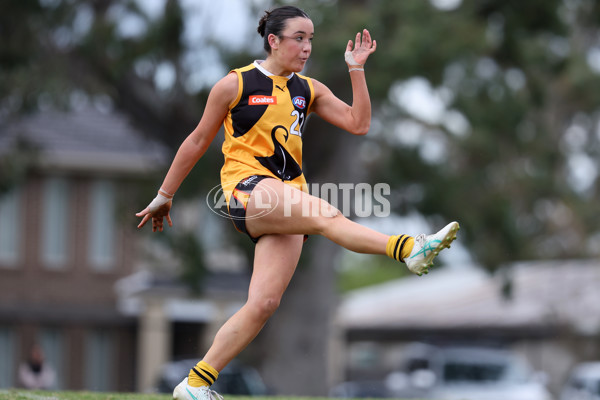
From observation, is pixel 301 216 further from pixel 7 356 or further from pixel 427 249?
Result: pixel 7 356

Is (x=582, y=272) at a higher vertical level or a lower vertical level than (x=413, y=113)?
lower

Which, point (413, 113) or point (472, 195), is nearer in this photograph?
point (472, 195)

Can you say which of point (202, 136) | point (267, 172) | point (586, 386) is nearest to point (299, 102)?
point (267, 172)

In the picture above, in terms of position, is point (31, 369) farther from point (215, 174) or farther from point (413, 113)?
point (413, 113)

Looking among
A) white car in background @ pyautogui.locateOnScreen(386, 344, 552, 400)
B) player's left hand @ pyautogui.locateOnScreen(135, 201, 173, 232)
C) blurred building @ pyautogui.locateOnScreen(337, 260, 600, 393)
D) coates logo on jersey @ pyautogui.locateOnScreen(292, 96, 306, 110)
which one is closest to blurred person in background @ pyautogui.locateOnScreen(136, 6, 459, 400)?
coates logo on jersey @ pyautogui.locateOnScreen(292, 96, 306, 110)

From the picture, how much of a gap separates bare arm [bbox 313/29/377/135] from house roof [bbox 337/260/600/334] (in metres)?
19.0

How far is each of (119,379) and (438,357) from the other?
1177 centimetres

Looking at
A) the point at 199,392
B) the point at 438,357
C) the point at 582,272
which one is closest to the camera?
the point at 199,392

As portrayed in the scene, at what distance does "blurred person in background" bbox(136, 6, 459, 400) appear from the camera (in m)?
5.14

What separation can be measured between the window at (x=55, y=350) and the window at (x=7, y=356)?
82 centimetres

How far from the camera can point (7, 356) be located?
26.2m

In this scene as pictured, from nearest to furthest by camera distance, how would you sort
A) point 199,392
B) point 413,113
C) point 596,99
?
point 199,392, point 413,113, point 596,99

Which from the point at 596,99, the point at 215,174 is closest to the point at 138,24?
the point at 215,174

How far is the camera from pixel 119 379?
1081 inches
